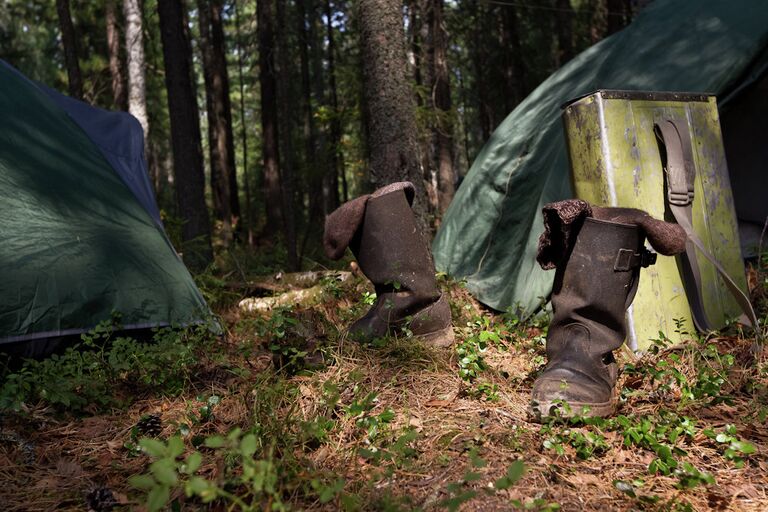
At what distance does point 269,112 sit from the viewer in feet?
39.9

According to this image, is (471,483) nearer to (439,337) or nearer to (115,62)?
(439,337)

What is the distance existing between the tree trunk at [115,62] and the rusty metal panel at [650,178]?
9834 mm

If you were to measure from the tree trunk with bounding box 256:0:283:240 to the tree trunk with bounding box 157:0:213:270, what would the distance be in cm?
300

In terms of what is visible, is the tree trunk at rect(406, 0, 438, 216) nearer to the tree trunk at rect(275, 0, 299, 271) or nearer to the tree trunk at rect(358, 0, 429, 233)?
the tree trunk at rect(275, 0, 299, 271)

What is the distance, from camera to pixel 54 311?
3164 mm

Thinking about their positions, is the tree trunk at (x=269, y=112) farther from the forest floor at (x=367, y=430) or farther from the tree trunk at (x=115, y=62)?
the forest floor at (x=367, y=430)

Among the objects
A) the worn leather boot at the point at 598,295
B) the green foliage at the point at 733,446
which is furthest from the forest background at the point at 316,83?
the green foliage at the point at 733,446

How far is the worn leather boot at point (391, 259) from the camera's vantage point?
290cm

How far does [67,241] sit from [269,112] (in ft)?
30.2

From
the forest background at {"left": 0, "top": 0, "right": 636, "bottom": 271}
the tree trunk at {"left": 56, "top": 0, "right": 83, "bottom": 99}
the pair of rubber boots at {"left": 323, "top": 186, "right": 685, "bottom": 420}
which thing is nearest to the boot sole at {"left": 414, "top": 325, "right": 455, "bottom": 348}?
the pair of rubber boots at {"left": 323, "top": 186, "right": 685, "bottom": 420}

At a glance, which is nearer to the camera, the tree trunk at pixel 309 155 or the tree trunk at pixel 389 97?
the tree trunk at pixel 389 97

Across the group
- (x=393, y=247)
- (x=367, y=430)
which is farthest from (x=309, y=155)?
(x=367, y=430)

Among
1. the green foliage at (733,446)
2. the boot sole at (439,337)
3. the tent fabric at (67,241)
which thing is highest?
the tent fabric at (67,241)

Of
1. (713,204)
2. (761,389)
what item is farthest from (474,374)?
(713,204)
